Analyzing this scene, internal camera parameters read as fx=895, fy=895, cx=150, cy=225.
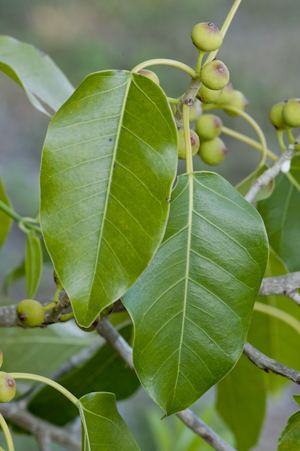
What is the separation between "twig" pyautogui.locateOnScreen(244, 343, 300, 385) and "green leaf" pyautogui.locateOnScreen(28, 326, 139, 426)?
34 centimetres

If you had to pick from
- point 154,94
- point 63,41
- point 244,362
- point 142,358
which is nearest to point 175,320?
point 142,358

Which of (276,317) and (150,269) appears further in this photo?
(276,317)

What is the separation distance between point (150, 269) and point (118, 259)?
1.9 inches

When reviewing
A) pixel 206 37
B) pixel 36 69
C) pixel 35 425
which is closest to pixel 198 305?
pixel 206 37

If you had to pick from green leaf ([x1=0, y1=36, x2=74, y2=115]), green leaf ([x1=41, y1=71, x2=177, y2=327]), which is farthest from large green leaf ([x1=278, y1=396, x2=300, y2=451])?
green leaf ([x1=0, y1=36, x2=74, y2=115])

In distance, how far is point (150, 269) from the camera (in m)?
0.67

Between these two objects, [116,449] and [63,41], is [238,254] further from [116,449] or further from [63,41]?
[63,41]

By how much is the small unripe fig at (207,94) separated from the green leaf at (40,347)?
715 mm

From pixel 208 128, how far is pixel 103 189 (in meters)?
0.24

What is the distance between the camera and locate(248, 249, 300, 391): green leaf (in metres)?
1.04

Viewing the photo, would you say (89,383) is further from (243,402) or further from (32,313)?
(32,313)

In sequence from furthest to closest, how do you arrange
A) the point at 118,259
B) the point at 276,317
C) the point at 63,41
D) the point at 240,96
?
the point at 63,41, the point at 276,317, the point at 240,96, the point at 118,259

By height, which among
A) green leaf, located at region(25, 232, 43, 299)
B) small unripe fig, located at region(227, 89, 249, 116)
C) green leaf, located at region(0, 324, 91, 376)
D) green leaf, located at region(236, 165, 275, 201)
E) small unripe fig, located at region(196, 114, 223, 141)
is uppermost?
small unripe fig, located at region(227, 89, 249, 116)

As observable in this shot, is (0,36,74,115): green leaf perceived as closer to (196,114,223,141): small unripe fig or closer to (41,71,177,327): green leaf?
(196,114,223,141): small unripe fig
